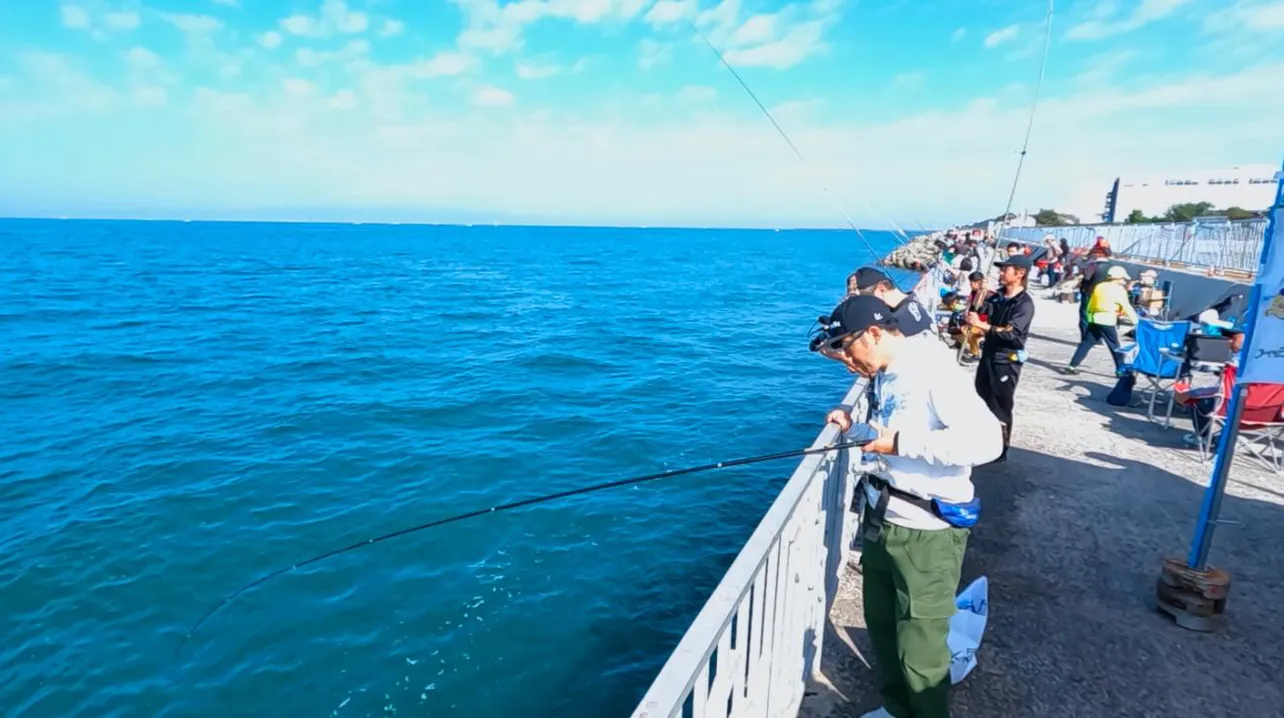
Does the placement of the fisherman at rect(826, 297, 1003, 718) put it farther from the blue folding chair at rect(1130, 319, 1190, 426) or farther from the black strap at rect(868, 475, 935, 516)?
the blue folding chair at rect(1130, 319, 1190, 426)

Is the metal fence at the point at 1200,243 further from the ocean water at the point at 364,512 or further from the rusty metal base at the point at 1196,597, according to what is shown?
the rusty metal base at the point at 1196,597

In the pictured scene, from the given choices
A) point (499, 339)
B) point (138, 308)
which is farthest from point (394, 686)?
point (138, 308)

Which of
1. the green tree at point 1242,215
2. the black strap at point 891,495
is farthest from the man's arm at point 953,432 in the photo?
the green tree at point 1242,215

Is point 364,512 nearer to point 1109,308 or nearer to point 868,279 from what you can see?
point 868,279

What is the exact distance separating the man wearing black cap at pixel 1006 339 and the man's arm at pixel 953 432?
3.63 metres

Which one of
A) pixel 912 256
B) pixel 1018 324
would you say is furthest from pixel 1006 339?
pixel 912 256

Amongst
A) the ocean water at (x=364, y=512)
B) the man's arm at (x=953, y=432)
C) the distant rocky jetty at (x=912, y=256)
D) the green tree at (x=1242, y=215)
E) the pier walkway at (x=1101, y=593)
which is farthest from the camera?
the distant rocky jetty at (x=912, y=256)

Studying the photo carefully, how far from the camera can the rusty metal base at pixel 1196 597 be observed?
3.46 meters

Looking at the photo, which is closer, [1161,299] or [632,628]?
[632,628]

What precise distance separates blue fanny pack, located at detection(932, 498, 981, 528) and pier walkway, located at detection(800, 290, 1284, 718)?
113cm

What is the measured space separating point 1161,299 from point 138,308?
3362 centimetres

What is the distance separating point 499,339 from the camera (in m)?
21.1

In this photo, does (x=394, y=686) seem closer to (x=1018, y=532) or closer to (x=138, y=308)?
(x=1018, y=532)

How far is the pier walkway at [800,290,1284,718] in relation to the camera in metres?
3.05
